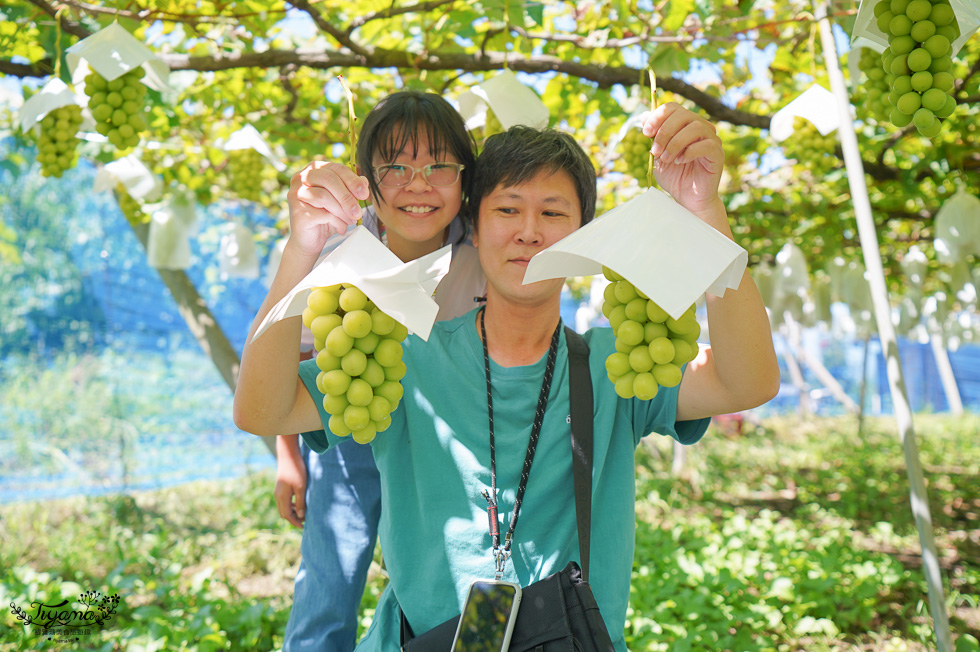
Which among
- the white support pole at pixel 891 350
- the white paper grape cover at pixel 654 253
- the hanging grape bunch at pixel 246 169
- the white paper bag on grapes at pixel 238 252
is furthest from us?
the white paper bag on grapes at pixel 238 252

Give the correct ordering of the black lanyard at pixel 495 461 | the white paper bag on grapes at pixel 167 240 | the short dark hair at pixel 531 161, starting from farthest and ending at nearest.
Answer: the white paper bag on grapes at pixel 167 240, the short dark hair at pixel 531 161, the black lanyard at pixel 495 461

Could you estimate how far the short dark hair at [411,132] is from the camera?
152 centimetres

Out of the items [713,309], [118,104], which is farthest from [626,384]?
[118,104]

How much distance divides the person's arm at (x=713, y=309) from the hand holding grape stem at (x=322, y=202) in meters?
0.43

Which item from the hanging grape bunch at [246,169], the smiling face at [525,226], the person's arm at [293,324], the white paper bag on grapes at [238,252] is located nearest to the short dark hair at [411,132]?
the smiling face at [525,226]

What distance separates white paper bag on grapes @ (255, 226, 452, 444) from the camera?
2.60ft

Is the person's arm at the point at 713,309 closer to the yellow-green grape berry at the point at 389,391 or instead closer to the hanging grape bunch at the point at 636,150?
the yellow-green grape berry at the point at 389,391

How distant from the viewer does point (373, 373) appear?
2.87ft

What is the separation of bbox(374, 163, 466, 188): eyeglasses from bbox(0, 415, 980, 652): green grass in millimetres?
1868

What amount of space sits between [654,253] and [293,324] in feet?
2.04

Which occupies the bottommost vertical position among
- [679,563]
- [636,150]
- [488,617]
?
[679,563]

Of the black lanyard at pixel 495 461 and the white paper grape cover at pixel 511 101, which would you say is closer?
the black lanyard at pixel 495 461

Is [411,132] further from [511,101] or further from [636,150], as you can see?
[636,150]

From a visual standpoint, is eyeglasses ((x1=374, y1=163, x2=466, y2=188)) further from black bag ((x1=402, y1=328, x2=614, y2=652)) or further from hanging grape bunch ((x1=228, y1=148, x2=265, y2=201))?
hanging grape bunch ((x1=228, y1=148, x2=265, y2=201))
